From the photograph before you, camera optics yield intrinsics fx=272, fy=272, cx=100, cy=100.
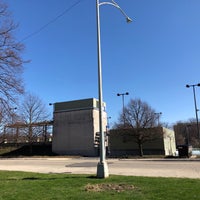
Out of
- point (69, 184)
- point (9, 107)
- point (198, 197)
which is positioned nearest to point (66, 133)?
point (9, 107)

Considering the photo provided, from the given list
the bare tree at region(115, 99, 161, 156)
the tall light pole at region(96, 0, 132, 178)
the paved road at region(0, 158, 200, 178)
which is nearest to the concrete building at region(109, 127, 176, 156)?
the bare tree at region(115, 99, 161, 156)

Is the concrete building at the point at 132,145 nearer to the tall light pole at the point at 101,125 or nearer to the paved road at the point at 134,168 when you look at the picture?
the paved road at the point at 134,168

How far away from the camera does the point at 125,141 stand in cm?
4612

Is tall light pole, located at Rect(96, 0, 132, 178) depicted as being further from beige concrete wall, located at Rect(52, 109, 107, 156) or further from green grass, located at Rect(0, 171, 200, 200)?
beige concrete wall, located at Rect(52, 109, 107, 156)

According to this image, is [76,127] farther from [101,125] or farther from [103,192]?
[103,192]

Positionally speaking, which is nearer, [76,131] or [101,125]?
[101,125]

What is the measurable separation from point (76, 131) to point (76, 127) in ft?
2.54

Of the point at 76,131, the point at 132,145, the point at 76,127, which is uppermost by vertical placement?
the point at 76,127

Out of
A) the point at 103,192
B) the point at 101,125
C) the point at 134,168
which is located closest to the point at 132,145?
the point at 134,168

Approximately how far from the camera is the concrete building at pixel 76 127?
50312mm

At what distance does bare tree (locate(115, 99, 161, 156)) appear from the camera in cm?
3988

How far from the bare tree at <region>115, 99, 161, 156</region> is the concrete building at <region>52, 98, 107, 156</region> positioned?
7.91 m

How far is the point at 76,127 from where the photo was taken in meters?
52.2

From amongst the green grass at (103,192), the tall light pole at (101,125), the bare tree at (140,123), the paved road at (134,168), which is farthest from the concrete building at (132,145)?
the green grass at (103,192)
